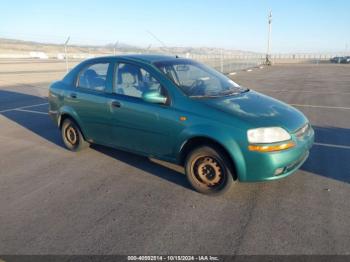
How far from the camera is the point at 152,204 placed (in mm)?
3936

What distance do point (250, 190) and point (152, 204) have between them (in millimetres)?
1299

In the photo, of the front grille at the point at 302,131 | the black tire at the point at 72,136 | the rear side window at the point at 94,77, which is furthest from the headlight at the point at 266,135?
the black tire at the point at 72,136

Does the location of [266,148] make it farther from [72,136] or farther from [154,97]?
[72,136]

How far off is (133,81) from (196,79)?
922mm

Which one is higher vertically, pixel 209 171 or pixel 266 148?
pixel 266 148

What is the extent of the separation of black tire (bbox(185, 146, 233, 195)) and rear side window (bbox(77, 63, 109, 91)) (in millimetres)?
1916

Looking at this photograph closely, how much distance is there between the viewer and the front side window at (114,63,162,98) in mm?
4552

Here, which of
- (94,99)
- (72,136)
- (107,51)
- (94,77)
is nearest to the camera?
(94,99)

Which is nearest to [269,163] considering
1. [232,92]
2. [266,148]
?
[266,148]

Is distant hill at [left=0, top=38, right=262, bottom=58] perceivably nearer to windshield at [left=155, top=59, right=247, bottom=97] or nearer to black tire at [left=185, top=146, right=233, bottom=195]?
windshield at [left=155, top=59, right=247, bottom=97]

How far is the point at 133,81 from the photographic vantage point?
479 cm

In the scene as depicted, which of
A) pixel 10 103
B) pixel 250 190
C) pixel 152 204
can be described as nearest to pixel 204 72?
pixel 250 190

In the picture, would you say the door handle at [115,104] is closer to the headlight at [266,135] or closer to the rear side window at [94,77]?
the rear side window at [94,77]

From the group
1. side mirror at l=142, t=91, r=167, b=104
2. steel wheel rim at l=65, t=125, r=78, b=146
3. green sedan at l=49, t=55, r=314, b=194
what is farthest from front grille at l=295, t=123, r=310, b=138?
steel wheel rim at l=65, t=125, r=78, b=146
